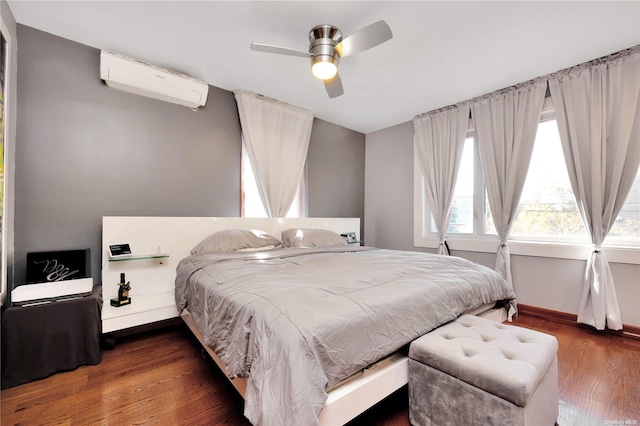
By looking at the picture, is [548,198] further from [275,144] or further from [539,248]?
[275,144]

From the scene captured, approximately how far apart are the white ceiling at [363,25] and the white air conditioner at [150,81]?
0.13m

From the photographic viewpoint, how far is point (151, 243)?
2.33 meters

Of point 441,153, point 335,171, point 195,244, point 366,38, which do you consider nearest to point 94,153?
point 195,244

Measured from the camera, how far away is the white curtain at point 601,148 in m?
2.25

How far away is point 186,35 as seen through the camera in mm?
2119

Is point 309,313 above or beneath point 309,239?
beneath

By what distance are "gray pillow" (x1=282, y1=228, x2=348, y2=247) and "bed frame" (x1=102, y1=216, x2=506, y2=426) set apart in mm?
224

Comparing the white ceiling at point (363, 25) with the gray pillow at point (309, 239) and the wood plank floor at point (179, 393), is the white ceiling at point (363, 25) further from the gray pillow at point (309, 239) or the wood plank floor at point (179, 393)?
the wood plank floor at point (179, 393)

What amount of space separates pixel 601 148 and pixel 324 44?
8.45 feet

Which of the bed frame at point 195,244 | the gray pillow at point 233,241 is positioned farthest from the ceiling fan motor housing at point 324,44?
the bed frame at point 195,244

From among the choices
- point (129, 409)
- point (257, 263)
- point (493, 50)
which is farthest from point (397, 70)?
point (129, 409)

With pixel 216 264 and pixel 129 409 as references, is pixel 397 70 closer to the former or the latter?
pixel 216 264

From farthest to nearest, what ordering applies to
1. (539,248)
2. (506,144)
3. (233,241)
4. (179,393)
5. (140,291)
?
(506,144), (539,248), (233,241), (140,291), (179,393)

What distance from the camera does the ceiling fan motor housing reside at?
1.95 m
